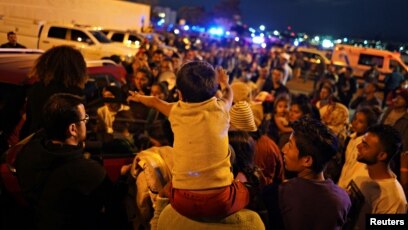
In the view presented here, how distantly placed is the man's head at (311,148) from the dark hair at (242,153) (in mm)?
292

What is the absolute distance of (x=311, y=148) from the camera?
2.33m

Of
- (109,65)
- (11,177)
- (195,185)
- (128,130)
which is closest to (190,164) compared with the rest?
(195,185)

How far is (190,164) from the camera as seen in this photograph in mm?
2035

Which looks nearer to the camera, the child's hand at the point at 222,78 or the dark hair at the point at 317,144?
the dark hair at the point at 317,144

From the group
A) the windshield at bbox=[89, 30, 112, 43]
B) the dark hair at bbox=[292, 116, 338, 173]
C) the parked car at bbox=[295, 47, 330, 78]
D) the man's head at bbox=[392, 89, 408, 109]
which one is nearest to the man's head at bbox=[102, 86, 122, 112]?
the dark hair at bbox=[292, 116, 338, 173]

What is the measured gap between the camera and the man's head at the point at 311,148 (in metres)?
2.31

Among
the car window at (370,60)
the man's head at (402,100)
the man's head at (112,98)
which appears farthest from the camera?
the car window at (370,60)

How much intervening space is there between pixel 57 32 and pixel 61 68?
495 inches

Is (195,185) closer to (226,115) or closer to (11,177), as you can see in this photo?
(226,115)

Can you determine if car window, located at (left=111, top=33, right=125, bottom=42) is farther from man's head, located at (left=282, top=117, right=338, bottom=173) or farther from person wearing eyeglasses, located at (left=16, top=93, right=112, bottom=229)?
man's head, located at (left=282, top=117, right=338, bottom=173)

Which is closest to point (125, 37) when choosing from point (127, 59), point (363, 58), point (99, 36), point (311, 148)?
point (99, 36)

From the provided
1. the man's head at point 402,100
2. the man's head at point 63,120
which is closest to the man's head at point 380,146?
the man's head at point 63,120

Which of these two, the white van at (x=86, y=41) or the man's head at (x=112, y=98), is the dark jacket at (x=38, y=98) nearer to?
the man's head at (x=112, y=98)

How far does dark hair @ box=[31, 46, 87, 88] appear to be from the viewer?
3.71 m
